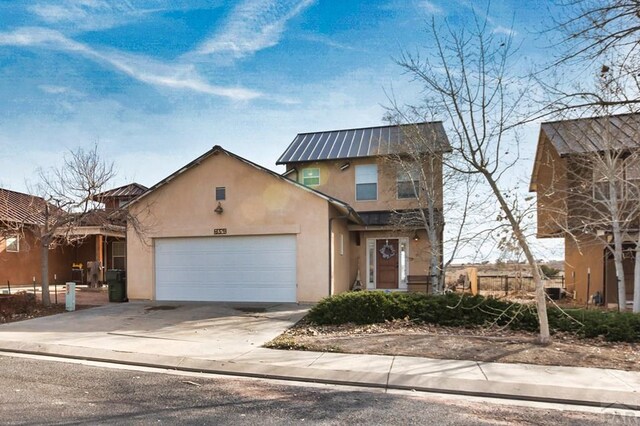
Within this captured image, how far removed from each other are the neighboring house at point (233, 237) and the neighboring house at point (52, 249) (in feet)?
11.1

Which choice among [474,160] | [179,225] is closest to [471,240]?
[474,160]

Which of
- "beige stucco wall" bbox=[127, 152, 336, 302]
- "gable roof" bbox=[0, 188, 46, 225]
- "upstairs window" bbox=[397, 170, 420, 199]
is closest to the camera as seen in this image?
"beige stucco wall" bbox=[127, 152, 336, 302]

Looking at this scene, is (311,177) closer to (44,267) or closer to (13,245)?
(44,267)

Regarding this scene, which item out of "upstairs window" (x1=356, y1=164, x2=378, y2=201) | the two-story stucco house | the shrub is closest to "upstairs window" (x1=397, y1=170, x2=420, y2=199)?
the two-story stucco house

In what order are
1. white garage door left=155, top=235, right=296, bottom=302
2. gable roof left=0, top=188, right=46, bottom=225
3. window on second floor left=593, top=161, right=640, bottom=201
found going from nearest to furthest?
1. window on second floor left=593, top=161, right=640, bottom=201
2. white garage door left=155, top=235, right=296, bottom=302
3. gable roof left=0, top=188, right=46, bottom=225

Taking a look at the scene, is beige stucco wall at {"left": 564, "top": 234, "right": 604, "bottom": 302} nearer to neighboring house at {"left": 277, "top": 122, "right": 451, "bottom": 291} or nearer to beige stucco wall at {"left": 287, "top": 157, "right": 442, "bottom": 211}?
neighboring house at {"left": 277, "top": 122, "right": 451, "bottom": 291}

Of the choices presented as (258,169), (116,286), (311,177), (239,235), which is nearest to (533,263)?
(258,169)

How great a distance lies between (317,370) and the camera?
6371 mm

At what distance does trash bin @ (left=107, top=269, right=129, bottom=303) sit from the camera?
1457 centimetres

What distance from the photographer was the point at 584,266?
17.9 metres

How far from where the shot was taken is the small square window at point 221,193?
556 inches

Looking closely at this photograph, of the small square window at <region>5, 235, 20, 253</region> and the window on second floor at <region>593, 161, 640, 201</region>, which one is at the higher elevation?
the window on second floor at <region>593, 161, 640, 201</region>

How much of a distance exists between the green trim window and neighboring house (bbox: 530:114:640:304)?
348 inches

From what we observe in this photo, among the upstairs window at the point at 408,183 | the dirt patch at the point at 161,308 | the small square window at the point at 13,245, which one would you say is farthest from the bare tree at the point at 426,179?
the small square window at the point at 13,245
